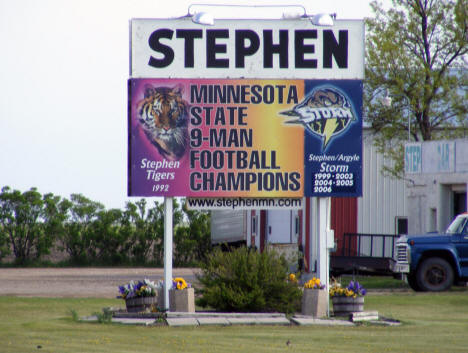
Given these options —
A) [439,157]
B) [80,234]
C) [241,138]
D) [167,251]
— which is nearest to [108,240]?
[80,234]

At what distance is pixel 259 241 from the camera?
34250 mm

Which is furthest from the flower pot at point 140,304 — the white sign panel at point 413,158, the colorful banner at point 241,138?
the white sign panel at point 413,158

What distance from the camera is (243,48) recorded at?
1816 cm

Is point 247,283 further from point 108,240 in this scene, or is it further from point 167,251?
point 108,240

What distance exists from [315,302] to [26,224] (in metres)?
32.0

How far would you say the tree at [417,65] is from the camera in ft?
125

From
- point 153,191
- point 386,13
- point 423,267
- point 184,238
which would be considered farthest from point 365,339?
point 184,238

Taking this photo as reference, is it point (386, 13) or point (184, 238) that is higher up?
point (386, 13)

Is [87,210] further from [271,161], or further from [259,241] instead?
[271,161]

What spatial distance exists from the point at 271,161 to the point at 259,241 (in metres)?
16.2

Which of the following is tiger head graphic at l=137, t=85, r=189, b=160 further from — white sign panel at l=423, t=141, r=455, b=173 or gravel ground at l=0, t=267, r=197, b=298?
white sign panel at l=423, t=141, r=455, b=173

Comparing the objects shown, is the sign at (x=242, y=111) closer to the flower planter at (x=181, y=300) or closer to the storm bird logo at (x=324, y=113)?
the storm bird logo at (x=324, y=113)

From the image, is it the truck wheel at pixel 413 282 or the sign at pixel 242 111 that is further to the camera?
the truck wheel at pixel 413 282

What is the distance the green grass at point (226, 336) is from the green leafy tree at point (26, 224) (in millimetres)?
27951
